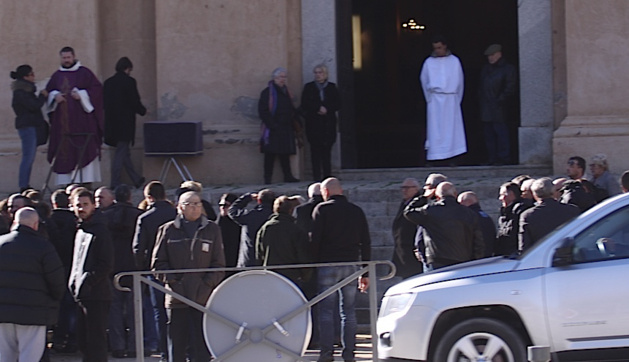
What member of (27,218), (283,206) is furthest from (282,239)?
(27,218)

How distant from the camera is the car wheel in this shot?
28.8 ft

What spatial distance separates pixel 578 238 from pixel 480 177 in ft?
25.4

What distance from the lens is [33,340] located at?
9430 millimetres

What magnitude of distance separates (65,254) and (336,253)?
2.70m

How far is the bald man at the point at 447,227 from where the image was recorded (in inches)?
421

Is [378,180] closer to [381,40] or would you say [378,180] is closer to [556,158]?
[556,158]

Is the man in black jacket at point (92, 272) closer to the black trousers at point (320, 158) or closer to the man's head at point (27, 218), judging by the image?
the man's head at point (27, 218)

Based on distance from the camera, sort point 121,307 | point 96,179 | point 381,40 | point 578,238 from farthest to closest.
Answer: point 381,40 < point 96,179 < point 121,307 < point 578,238

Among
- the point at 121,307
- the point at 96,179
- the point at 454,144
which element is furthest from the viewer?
the point at 454,144

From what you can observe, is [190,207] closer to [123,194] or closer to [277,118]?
[123,194]

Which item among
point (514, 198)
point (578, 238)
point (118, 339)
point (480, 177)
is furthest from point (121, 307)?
point (480, 177)

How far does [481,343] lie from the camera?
8.91m

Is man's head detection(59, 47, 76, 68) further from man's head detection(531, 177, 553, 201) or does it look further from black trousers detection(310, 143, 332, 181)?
man's head detection(531, 177, 553, 201)

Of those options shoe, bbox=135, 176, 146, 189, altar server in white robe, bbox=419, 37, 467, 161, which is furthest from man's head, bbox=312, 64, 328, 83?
shoe, bbox=135, 176, 146, 189
